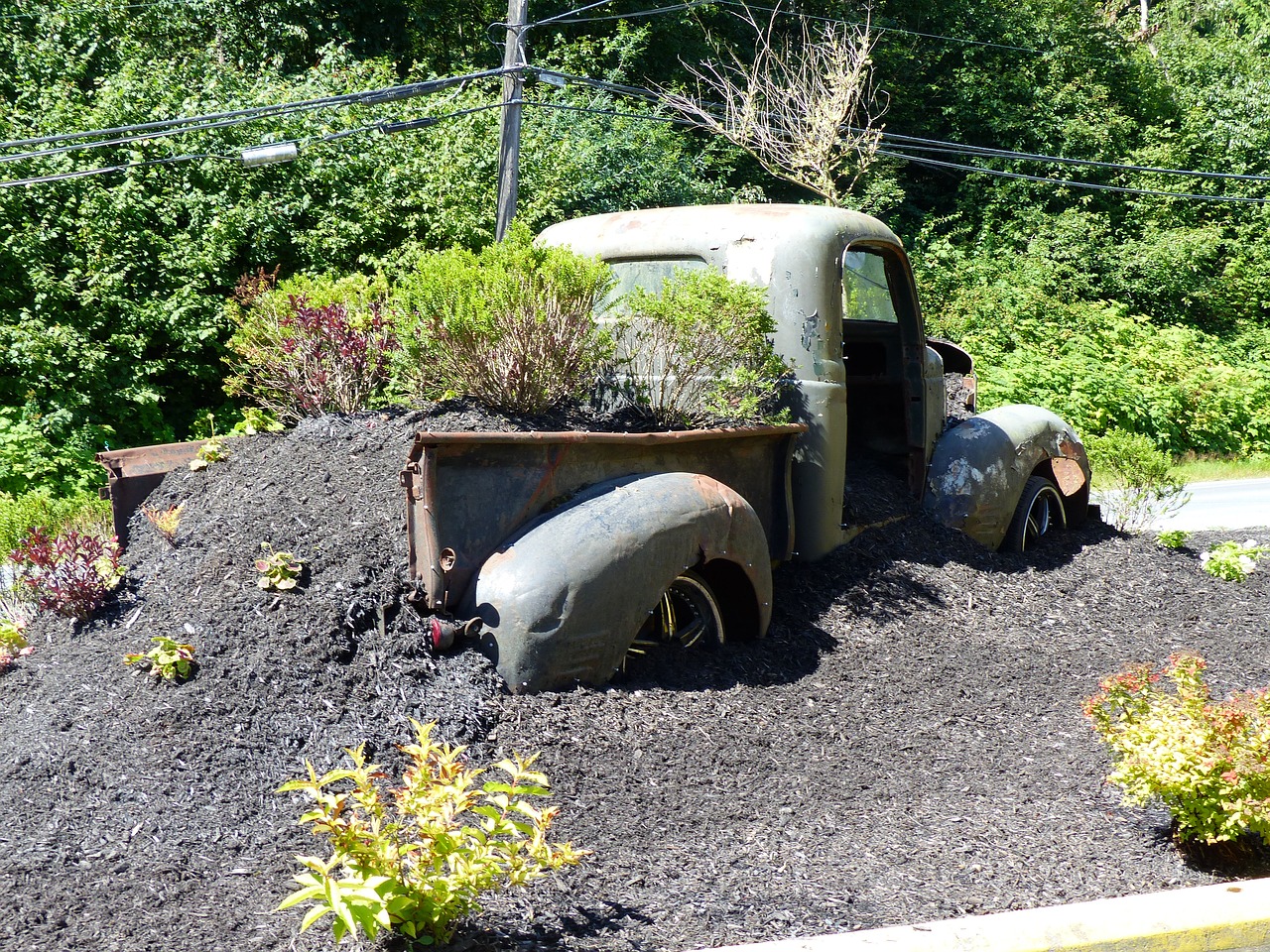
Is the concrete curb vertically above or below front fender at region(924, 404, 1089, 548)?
below

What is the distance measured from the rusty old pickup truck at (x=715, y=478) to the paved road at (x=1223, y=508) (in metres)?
5.01

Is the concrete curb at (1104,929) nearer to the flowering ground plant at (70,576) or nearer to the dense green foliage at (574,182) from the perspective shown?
the flowering ground plant at (70,576)

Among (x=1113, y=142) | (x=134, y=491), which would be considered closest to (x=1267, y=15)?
(x=1113, y=142)

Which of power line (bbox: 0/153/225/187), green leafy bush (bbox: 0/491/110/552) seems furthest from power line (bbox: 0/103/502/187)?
green leafy bush (bbox: 0/491/110/552)

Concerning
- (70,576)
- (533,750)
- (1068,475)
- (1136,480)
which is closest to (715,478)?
(533,750)

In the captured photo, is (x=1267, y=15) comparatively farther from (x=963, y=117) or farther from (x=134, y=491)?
(x=134, y=491)

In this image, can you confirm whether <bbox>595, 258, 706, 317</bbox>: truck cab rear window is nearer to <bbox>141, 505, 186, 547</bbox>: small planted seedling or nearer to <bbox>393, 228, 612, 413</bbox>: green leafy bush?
<bbox>393, 228, 612, 413</bbox>: green leafy bush

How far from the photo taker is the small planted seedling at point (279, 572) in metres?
4.22

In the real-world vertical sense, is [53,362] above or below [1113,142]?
below

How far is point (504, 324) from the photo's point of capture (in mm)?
4910

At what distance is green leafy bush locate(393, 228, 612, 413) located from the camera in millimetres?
4875

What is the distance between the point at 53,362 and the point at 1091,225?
19.4 meters

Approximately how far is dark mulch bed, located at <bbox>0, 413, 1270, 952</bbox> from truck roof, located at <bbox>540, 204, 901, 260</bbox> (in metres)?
1.80

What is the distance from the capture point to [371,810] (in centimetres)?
285
